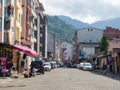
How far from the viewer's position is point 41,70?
54.9 metres

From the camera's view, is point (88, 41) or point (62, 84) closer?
point (62, 84)

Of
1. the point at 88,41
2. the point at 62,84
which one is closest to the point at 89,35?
the point at 88,41

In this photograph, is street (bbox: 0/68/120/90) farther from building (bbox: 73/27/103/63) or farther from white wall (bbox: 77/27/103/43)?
white wall (bbox: 77/27/103/43)

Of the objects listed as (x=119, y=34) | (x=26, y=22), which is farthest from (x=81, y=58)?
(x=26, y=22)

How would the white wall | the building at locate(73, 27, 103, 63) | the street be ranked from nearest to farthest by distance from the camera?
the street, the building at locate(73, 27, 103, 63), the white wall

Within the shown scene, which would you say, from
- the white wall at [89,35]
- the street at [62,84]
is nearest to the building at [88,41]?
the white wall at [89,35]

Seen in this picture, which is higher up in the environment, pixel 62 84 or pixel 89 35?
pixel 89 35

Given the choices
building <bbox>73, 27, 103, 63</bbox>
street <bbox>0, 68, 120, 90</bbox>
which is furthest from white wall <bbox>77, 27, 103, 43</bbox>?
street <bbox>0, 68, 120, 90</bbox>

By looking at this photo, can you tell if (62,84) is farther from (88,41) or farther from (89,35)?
(89,35)

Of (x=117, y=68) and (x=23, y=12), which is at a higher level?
(x=23, y=12)

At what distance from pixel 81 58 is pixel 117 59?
8094 cm

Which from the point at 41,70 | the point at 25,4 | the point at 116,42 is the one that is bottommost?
the point at 41,70

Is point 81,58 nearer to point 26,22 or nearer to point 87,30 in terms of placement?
point 87,30

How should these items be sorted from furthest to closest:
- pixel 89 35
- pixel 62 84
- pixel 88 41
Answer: pixel 89 35 < pixel 88 41 < pixel 62 84
